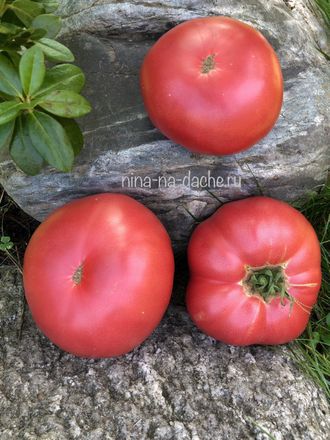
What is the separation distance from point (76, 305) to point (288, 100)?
31.3 inches

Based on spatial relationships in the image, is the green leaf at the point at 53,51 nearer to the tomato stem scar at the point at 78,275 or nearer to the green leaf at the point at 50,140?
the green leaf at the point at 50,140

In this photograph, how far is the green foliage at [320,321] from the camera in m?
A: 1.66

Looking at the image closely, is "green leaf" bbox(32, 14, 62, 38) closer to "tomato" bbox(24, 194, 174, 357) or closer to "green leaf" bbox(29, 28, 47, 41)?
"green leaf" bbox(29, 28, 47, 41)

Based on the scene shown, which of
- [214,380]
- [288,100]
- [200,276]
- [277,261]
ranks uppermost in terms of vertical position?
[288,100]

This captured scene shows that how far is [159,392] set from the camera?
4.62 ft

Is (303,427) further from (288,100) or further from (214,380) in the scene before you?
(288,100)

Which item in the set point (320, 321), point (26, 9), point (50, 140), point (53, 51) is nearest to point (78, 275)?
point (50, 140)

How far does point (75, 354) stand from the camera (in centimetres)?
143

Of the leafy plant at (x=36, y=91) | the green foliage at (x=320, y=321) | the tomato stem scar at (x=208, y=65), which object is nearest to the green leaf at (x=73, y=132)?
the leafy plant at (x=36, y=91)

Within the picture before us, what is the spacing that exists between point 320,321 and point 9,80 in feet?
3.93

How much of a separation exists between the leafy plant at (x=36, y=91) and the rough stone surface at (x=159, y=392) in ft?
1.69

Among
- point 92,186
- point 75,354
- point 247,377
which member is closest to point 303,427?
point 247,377

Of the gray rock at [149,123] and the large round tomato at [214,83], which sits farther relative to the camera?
the gray rock at [149,123]

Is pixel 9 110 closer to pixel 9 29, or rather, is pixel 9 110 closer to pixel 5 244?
pixel 9 29
